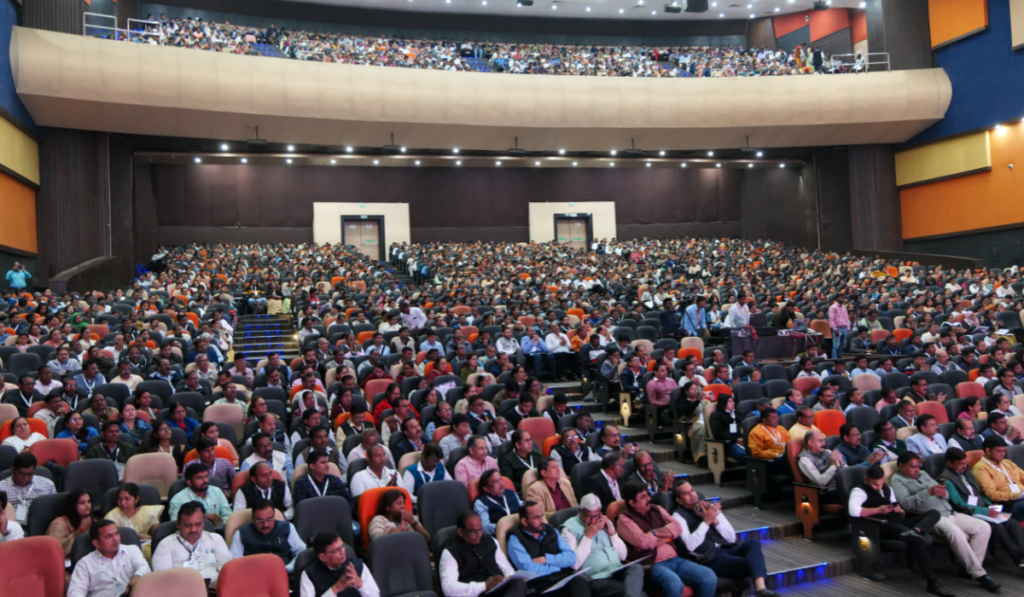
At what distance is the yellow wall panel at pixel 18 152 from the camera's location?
13.8 metres

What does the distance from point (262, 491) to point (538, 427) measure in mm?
2459

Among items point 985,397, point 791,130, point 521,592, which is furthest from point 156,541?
point 791,130

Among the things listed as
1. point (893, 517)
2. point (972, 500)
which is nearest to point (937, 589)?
point (893, 517)

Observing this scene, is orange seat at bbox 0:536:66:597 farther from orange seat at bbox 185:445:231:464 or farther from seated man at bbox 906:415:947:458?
seated man at bbox 906:415:947:458

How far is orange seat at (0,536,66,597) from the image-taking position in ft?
13.0

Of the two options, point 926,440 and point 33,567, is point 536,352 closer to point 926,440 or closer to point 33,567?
point 926,440

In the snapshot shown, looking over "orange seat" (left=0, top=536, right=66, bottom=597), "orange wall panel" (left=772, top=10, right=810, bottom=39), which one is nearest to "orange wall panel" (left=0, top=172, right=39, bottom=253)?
"orange seat" (left=0, top=536, right=66, bottom=597)

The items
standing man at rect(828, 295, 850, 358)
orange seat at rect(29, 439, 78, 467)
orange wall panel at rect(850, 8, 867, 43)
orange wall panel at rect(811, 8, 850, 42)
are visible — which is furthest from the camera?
orange wall panel at rect(811, 8, 850, 42)

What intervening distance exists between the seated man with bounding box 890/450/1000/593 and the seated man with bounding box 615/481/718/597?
1.88 meters

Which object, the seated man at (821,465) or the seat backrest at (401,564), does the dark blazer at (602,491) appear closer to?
the seat backrest at (401,564)

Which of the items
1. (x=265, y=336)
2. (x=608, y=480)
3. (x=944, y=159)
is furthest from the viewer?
(x=944, y=159)

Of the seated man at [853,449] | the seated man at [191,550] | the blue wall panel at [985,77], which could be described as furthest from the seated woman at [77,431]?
the blue wall panel at [985,77]

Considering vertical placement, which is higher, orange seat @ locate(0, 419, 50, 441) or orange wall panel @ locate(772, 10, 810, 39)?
orange wall panel @ locate(772, 10, 810, 39)

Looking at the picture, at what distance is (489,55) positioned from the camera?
70.8 feet
